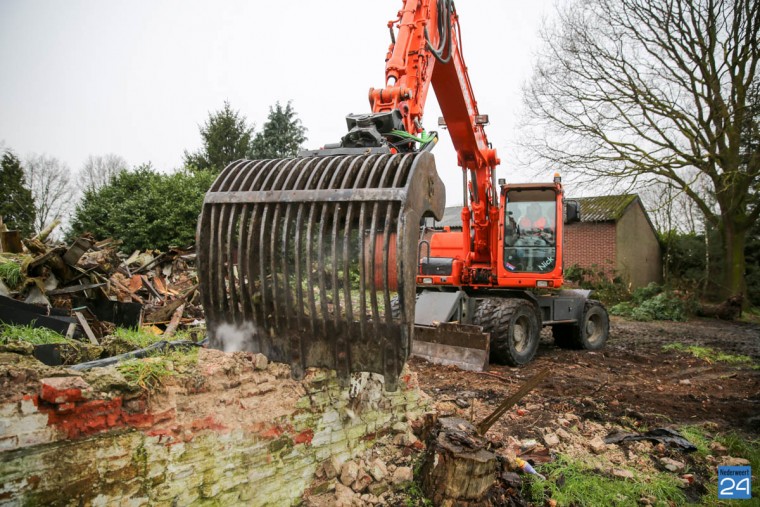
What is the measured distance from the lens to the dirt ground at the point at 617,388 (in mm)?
4703

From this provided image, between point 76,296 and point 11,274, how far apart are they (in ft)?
1.98

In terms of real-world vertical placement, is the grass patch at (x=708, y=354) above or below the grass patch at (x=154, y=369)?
below

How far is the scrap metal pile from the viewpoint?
3.87m

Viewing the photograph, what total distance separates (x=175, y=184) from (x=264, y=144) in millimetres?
12625

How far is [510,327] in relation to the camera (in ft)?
22.1

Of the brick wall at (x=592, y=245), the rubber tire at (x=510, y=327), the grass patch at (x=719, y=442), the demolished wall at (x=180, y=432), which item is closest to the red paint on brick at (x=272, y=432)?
the demolished wall at (x=180, y=432)

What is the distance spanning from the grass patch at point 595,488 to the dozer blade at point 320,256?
5.23ft

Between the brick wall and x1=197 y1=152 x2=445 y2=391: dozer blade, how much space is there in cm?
1903

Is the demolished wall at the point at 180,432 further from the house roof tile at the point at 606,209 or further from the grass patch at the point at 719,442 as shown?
the house roof tile at the point at 606,209

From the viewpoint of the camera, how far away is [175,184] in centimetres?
1442

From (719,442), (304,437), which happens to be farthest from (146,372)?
(719,442)

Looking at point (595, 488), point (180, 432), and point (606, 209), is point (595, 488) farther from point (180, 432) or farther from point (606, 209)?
point (606, 209)

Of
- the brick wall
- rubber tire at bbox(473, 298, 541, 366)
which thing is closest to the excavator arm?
rubber tire at bbox(473, 298, 541, 366)

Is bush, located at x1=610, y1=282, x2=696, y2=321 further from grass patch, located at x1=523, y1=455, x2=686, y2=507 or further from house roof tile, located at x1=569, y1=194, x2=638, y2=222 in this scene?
grass patch, located at x1=523, y1=455, x2=686, y2=507
